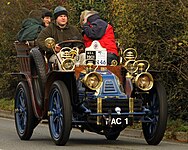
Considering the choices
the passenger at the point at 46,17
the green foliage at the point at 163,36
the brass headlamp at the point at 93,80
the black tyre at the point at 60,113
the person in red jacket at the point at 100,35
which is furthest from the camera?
the green foliage at the point at 163,36

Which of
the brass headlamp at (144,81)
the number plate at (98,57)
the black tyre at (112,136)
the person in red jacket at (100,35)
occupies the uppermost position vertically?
the person in red jacket at (100,35)

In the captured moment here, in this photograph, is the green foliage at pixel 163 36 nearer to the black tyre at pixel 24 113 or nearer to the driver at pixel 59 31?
the driver at pixel 59 31

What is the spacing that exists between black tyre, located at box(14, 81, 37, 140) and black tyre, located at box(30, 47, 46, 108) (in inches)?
9.9

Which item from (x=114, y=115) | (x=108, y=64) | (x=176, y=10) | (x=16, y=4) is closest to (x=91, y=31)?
(x=108, y=64)

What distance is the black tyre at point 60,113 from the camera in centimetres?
1177

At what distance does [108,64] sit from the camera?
12.9m

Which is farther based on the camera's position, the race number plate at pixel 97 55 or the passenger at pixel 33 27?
the passenger at pixel 33 27

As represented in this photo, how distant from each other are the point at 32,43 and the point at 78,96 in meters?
2.13

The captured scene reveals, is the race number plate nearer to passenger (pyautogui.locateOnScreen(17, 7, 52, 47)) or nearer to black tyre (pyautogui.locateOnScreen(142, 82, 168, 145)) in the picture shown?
black tyre (pyautogui.locateOnScreen(142, 82, 168, 145))

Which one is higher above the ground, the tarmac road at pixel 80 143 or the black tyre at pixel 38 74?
the black tyre at pixel 38 74

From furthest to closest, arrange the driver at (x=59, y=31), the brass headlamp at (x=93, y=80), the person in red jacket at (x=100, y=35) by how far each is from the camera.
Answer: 1. the driver at (x=59, y=31)
2. the person in red jacket at (x=100, y=35)
3. the brass headlamp at (x=93, y=80)

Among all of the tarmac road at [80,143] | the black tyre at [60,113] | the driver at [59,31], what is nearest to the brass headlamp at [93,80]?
the black tyre at [60,113]

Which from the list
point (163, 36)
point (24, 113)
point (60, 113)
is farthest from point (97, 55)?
point (163, 36)

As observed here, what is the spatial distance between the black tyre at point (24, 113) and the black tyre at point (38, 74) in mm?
251
